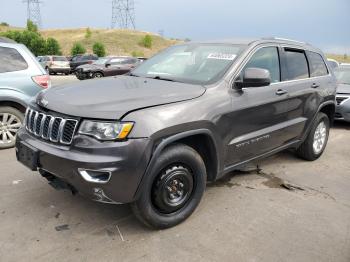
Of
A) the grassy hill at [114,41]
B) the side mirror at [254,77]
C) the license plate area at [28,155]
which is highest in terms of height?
the grassy hill at [114,41]

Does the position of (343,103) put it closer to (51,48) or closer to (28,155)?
(28,155)

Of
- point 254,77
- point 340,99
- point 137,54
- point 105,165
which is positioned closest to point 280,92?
point 254,77

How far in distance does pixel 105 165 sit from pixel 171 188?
0.73 meters

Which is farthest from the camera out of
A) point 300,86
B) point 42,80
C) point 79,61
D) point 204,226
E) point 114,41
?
point 114,41

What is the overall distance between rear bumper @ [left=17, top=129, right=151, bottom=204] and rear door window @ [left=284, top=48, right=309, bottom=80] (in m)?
2.56

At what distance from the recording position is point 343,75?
31.1 ft

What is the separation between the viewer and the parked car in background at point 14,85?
5688mm

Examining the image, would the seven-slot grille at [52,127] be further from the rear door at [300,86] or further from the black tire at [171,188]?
the rear door at [300,86]

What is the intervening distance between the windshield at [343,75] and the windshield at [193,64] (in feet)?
20.2

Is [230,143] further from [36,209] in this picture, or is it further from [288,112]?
[36,209]

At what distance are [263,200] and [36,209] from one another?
2.42 m

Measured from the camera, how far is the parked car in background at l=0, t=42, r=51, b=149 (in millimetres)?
5688

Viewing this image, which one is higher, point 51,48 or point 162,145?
point 51,48

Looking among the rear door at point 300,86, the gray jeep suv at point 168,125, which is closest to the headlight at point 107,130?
the gray jeep suv at point 168,125
